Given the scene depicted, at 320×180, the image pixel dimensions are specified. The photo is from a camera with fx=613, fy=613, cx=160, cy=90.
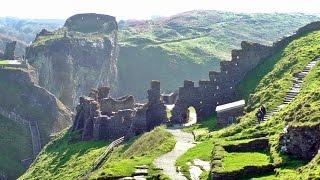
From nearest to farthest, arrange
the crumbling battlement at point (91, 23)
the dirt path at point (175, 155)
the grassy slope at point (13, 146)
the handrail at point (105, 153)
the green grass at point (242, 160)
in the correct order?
the green grass at point (242, 160), the dirt path at point (175, 155), the handrail at point (105, 153), the grassy slope at point (13, 146), the crumbling battlement at point (91, 23)

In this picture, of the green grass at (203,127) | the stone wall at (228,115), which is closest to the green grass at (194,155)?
the green grass at (203,127)

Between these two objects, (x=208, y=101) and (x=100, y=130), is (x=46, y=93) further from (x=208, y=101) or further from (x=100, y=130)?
(x=208, y=101)

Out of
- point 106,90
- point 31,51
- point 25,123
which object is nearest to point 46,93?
point 25,123

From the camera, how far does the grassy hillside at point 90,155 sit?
39994 millimetres

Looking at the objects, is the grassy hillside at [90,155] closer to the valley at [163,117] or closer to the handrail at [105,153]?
the valley at [163,117]

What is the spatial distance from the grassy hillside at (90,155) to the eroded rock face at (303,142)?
309 inches

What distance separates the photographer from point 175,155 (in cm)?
4284

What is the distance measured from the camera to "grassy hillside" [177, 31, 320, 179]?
30719 mm

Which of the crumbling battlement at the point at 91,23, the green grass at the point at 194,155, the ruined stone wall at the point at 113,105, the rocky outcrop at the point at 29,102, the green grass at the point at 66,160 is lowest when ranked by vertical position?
the rocky outcrop at the point at 29,102

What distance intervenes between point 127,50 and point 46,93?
2813 inches

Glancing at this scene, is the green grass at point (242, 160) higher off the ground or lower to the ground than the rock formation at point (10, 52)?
higher

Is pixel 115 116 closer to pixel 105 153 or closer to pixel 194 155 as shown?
pixel 105 153

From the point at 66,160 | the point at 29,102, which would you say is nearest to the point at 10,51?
the point at 29,102

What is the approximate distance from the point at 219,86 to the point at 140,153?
23775 mm
